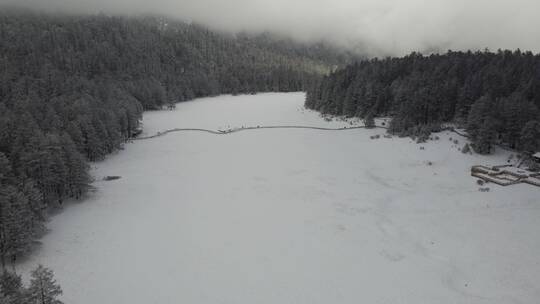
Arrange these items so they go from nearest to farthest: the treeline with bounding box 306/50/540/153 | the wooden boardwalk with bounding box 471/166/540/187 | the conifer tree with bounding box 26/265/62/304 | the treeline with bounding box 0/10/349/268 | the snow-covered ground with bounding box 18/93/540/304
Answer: the conifer tree with bounding box 26/265/62/304 < the snow-covered ground with bounding box 18/93/540/304 < the treeline with bounding box 0/10/349/268 < the wooden boardwalk with bounding box 471/166/540/187 < the treeline with bounding box 306/50/540/153

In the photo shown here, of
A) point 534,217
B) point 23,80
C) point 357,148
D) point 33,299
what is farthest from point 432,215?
point 23,80

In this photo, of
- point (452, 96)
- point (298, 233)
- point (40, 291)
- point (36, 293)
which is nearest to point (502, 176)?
point (452, 96)

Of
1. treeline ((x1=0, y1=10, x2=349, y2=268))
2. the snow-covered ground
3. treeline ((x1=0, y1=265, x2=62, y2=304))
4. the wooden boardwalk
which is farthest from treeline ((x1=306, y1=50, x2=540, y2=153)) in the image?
treeline ((x1=0, y1=265, x2=62, y2=304))

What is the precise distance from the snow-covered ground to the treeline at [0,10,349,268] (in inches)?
132

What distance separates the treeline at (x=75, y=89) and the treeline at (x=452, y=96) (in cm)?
5047

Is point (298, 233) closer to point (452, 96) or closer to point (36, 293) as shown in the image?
point (36, 293)

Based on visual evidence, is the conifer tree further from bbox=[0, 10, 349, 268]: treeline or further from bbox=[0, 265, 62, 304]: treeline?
bbox=[0, 10, 349, 268]: treeline

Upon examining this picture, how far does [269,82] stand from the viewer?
17488 cm

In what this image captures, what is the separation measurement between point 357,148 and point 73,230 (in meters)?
45.9

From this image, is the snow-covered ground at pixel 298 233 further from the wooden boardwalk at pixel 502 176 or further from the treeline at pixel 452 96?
the treeline at pixel 452 96

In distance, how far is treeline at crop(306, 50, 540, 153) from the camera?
56.5 metres

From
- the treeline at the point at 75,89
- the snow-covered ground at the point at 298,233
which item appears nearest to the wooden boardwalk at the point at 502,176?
the snow-covered ground at the point at 298,233

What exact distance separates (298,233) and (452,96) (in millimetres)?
54724

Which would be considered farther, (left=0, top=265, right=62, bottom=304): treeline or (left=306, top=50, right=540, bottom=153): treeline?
(left=306, top=50, right=540, bottom=153): treeline
